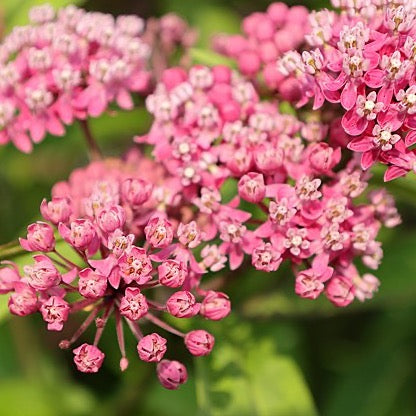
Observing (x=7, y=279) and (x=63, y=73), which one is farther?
(x=63, y=73)

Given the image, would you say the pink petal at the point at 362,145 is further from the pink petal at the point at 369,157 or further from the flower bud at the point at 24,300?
the flower bud at the point at 24,300

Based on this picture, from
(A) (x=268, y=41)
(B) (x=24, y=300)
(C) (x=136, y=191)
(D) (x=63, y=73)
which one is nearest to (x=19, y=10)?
(D) (x=63, y=73)

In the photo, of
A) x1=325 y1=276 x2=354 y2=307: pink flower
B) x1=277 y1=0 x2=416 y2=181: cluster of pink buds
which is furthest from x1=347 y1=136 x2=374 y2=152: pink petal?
x1=325 y1=276 x2=354 y2=307: pink flower

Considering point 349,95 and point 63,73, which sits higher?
point 63,73

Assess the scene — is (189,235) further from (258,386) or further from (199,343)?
(258,386)

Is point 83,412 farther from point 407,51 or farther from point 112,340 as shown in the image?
point 407,51

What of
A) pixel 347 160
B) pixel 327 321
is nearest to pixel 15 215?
pixel 327 321

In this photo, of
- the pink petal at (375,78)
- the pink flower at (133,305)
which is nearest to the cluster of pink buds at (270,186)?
the pink petal at (375,78)
